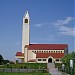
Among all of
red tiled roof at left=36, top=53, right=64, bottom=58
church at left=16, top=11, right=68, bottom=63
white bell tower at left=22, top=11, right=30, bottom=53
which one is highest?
white bell tower at left=22, top=11, right=30, bottom=53

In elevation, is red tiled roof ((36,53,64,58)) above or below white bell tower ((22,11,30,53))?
below

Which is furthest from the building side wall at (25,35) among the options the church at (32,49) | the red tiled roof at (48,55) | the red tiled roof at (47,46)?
the red tiled roof at (48,55)

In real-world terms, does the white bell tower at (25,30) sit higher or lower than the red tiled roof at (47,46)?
higher

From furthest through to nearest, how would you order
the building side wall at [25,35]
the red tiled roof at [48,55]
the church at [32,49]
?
the building side wall at [25,35] < the church at [32,49] < the red tiled roof at [48,55]

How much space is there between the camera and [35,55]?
305 ft

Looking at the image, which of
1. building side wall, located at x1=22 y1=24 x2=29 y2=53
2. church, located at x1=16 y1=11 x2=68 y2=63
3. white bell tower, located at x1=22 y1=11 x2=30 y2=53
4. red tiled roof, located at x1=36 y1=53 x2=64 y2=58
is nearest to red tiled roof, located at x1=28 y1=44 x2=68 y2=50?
church, located at x1=16 y1=11 x2=68 y2=63

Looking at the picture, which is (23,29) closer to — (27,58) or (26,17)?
(26,17)

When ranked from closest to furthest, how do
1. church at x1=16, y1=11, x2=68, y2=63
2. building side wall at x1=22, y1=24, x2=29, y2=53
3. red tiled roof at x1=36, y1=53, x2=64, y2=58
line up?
red tiled roof at x1=36, y1=53, x2=64, y2=58 → church at x1=16, y1=11, x2=68, y2=63 → building side wall at x1=22, y1=24, x2=29, y2=53

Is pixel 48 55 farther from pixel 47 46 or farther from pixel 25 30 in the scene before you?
pixel 25 30

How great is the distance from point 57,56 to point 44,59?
4.45m

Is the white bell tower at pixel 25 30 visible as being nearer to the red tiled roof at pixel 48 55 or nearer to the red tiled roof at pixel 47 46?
the red tiled roof at pixel 47 46

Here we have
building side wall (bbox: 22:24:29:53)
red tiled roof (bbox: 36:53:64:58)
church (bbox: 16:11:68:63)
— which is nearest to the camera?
red tiled roof (bbox: 36:53:64:58)

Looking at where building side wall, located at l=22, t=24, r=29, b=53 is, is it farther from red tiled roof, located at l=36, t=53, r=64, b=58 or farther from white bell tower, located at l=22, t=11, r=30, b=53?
red tiled roof, located at l=36, t=53, r=64, b=58

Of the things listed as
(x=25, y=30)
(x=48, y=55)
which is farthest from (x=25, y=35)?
(x=48, y=55)
